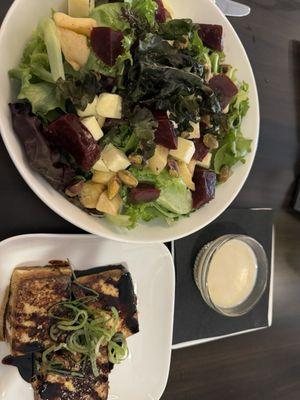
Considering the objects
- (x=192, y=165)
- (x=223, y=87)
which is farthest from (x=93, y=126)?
(x=223, y=87)

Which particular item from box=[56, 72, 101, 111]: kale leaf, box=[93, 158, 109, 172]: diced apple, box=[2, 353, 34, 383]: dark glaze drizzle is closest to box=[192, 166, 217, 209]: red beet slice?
box=[93, 158, 109, 172]: diced apple

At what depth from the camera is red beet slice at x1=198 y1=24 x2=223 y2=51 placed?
1.43 metres

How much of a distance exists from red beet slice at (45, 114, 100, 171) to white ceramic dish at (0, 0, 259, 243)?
0.11 m

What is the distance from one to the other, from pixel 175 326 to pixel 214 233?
1.34 ft

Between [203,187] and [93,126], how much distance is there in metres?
0.43

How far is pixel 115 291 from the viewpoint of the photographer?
141cm

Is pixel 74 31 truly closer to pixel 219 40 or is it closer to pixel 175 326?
pixel 219 40

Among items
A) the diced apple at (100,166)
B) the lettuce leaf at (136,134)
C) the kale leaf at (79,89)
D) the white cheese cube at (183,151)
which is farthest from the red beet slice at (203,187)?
the kale leaf at (79,89)

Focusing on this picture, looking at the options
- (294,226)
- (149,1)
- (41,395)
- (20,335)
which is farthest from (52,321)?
(294,226)

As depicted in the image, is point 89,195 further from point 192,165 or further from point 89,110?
point 192,165

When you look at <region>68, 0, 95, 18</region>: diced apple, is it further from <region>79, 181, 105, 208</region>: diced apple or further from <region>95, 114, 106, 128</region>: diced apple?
<region>79, 181, 105, 208</region>: diced apple

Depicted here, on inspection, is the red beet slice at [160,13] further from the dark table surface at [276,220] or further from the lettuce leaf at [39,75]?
the dark table surface at [276,220]

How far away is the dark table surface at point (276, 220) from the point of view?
172 centimetres

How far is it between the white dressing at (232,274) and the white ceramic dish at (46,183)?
30 centimetres
